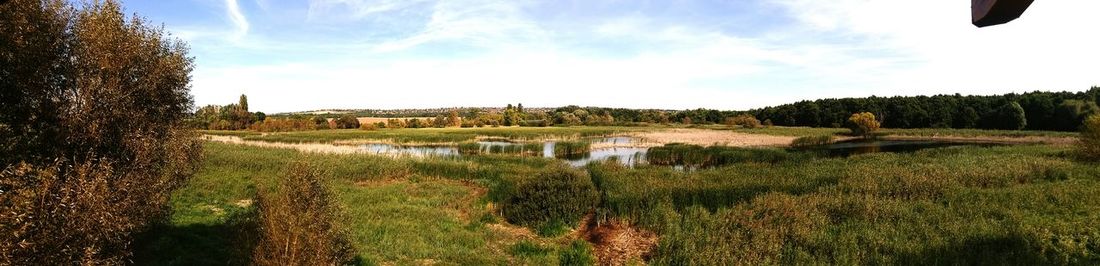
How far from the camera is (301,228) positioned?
305 inches

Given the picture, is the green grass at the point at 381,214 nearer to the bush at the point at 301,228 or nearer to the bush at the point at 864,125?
the bush at the point at 301,228

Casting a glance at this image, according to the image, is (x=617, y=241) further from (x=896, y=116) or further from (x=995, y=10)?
(x=896, y=116)

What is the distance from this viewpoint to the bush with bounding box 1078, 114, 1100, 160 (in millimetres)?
24047

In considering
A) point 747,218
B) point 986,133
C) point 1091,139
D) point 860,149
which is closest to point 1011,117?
point 986,133

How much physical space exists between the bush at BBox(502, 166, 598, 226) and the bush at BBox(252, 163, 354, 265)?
21.7ft

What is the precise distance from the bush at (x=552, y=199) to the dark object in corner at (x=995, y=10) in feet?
42.5

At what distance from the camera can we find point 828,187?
60.3 ft

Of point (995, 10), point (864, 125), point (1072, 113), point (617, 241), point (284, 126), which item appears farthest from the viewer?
point (284, 126)

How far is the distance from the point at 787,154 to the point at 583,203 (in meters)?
25.8

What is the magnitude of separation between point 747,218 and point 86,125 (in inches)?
551

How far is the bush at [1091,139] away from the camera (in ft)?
78.9

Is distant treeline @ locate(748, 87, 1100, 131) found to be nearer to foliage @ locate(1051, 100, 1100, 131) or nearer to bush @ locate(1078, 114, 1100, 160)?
foliage @ locate(1051, 100, 1100, 131)

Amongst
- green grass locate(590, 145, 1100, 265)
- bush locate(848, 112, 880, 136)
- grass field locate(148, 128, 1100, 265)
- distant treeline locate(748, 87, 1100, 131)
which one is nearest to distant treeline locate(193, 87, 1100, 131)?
distant treeline locate(748, 87, 1100, 131)

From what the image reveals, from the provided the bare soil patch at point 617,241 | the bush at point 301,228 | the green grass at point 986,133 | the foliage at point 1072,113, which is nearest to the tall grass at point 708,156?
the bare soil patch at point 617,241
